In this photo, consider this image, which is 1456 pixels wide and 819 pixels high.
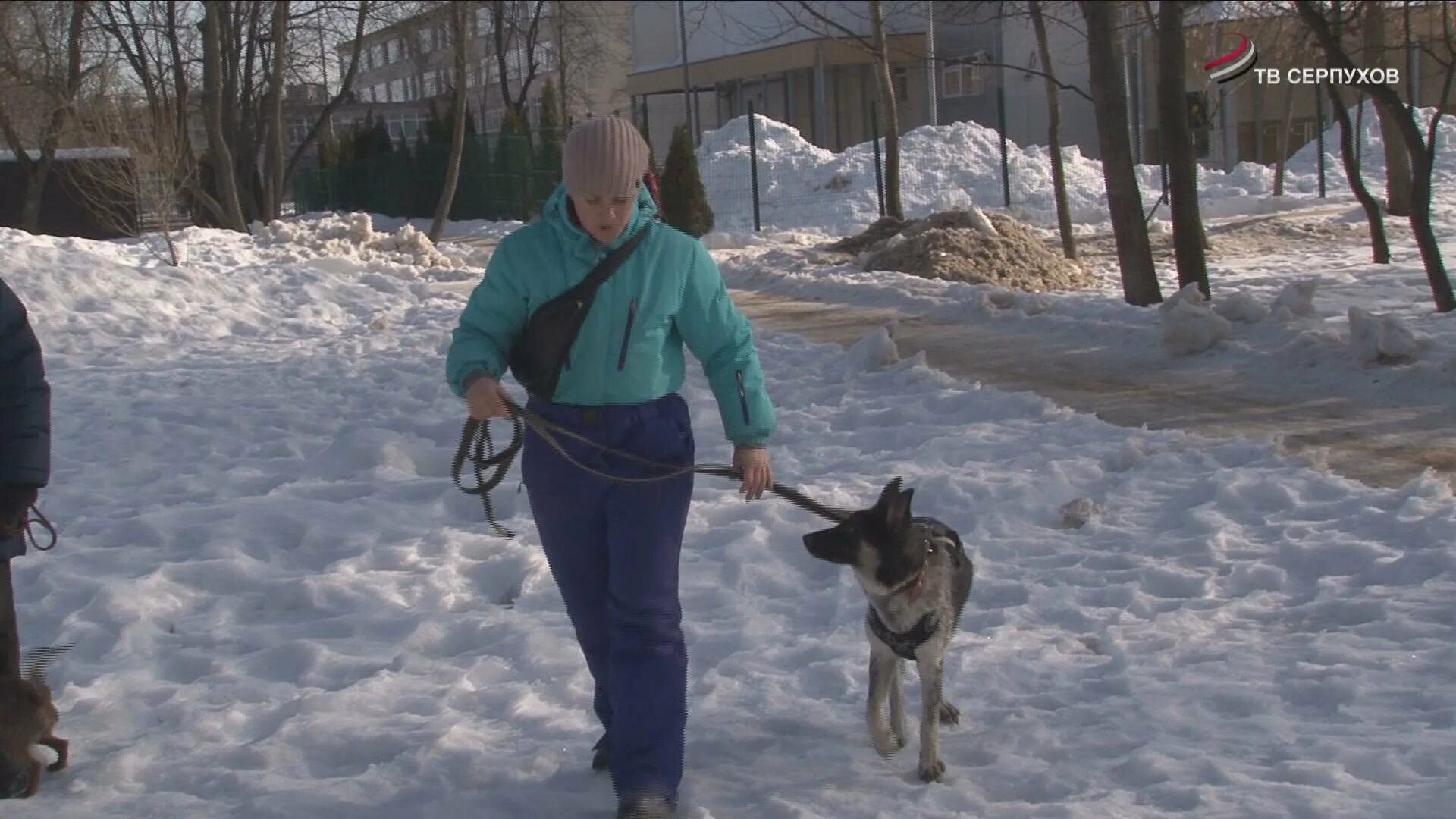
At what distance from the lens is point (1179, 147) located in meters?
12.0

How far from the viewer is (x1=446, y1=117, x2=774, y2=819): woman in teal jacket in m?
3.58

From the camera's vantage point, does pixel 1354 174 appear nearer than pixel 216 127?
Yes

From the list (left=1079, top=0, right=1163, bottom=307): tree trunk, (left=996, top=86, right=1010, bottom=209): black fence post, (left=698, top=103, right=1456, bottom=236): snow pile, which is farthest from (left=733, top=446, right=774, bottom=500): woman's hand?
(left=698, top=103, right=1456, bottom=236): snow pile

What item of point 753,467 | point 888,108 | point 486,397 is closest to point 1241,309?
point 753,467

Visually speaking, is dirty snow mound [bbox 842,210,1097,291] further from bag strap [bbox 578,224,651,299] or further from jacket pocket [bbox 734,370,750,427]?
bag strap [bbox 578,224,651,299]

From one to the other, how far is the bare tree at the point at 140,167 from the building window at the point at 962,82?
2777 centimetres

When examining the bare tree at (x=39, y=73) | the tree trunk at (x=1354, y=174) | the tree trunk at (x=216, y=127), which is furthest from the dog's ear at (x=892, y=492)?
the bare tree at (x=39, y=73)

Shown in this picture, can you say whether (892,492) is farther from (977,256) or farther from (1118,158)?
(977,256)

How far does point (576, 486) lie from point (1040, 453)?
445 centimetres

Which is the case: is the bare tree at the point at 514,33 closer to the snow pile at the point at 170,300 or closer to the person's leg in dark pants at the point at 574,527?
the snow pile at the point at 170,300

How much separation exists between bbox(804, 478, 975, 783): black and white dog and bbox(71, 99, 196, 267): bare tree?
54.5 feet

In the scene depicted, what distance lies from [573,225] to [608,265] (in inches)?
5.8

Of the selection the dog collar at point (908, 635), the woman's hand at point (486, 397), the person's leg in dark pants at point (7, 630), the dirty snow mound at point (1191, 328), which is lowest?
the dog collar at point (908, 635)

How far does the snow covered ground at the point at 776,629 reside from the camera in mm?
3990
